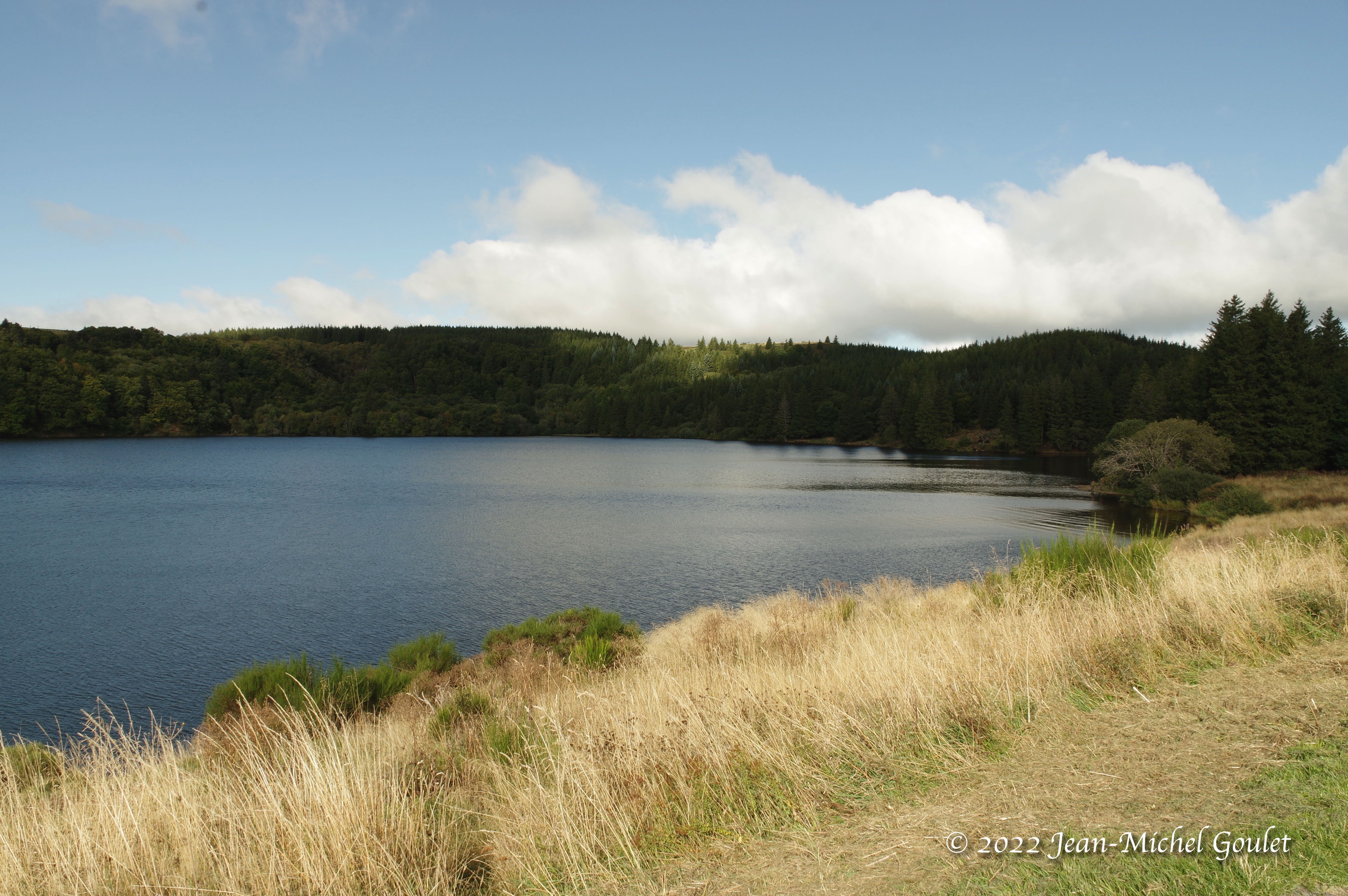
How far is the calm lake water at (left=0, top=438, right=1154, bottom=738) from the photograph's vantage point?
17953 millimetres

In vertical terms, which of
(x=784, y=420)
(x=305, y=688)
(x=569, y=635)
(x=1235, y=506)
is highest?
(x=784, y=420)

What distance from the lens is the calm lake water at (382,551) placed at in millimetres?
17953

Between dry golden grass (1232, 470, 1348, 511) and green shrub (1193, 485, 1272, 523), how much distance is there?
1.98 feet

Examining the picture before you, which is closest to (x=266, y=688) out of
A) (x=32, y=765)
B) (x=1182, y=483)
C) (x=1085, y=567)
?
(x=32, y=765)

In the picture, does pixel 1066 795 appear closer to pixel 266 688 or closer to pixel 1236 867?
pixel 1236 867

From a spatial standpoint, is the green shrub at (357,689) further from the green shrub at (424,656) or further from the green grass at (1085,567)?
the green grass at (1085,567)

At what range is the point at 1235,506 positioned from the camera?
35.8 meters

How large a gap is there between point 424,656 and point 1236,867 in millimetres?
13808

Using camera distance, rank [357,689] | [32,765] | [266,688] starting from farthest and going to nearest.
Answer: [357,689] → [266,688] → [32,765]

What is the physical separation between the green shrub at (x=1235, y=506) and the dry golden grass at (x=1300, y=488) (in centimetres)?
60

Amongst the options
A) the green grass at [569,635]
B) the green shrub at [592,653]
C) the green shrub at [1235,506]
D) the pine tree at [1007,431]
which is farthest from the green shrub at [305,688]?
the pine tree at [1007,431]

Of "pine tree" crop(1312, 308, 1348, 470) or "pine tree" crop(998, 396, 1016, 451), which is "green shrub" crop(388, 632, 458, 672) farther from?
"pine tree" crop(998, 396, 1016, 451)

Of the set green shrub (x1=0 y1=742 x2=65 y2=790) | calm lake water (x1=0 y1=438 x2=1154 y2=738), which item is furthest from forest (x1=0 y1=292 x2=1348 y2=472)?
green shrub (x1=0 y1=742 x2=65 y2=790)

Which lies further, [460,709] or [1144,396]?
[1144,396]
